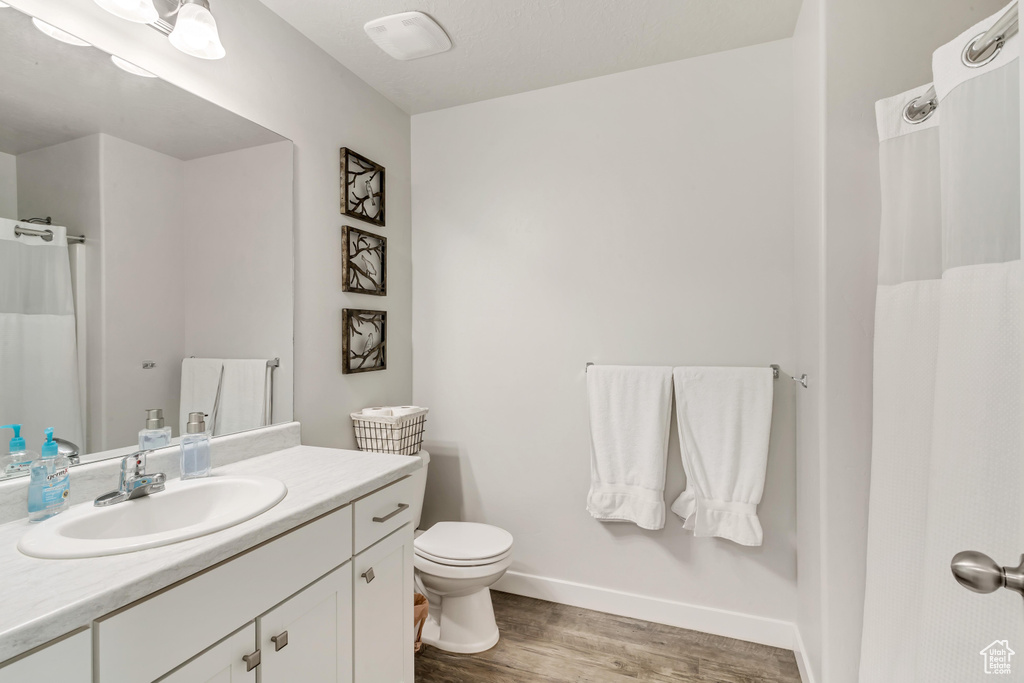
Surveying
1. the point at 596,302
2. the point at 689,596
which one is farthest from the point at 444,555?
the point at 596,302

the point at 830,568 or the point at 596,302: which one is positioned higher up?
the point at 596,302

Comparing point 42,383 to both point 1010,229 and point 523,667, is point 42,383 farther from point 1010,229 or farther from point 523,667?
point 1010,229

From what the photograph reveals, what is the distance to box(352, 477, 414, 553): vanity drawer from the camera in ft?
4.20

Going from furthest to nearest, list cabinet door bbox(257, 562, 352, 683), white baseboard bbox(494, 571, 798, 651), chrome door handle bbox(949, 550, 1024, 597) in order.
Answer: white baseboard bbox(494, 571, 798, 651)
cabinet door bbox(257, 562, 352, 683)
chrome door handle bbox(949, 550, 1024, 597)

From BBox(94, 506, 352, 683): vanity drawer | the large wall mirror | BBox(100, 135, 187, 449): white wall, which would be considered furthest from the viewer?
BBox(100, 135, 187, 449): white wall

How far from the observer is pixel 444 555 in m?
1.83

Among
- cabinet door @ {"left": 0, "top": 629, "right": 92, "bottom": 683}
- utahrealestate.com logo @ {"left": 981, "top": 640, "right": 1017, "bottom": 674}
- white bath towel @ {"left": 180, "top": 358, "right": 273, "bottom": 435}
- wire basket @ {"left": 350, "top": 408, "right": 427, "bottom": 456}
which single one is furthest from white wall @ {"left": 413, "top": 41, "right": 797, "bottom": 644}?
cabinet door @ {"left": 0, "top": 629, "right": 92, "bottom": 683}

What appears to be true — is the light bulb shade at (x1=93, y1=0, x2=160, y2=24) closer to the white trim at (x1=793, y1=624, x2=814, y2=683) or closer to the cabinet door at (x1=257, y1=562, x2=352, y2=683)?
the cabinet door at (x1=257, y1=562, x2=352, y2=683)

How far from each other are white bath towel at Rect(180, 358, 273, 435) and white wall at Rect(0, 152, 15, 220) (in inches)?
20.4

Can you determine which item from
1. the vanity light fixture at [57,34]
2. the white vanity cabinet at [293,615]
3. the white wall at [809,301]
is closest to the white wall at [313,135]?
the vanity light fixture at [57,34]

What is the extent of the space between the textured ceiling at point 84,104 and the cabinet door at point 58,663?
1.06m

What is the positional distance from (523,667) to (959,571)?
1.63m

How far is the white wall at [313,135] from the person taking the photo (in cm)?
142

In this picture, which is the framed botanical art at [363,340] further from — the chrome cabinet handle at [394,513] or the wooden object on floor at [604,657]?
the wooden object on floor at [604,657]
